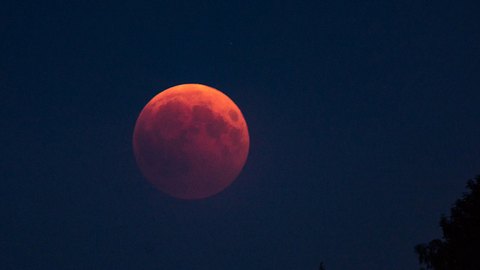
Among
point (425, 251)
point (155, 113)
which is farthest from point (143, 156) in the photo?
point (425, 251)

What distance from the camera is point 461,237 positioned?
25.7 meters

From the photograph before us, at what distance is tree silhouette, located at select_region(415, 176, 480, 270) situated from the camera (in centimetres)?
2498

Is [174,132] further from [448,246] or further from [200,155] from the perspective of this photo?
[448,246]

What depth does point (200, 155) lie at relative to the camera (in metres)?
42.1

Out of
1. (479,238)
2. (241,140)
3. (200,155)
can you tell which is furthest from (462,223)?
(241,140)

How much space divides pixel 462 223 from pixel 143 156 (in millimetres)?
24821

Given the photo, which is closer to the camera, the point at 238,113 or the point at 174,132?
the point at 174,132

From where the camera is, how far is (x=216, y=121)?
143 feet

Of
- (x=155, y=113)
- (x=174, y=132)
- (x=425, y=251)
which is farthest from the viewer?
(x=155, y=113)

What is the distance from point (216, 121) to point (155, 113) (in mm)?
4927

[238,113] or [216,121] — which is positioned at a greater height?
[238,113]

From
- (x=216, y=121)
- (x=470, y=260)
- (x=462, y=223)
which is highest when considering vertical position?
(x=216, y=121)

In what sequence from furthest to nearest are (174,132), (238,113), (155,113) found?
(238,113)
(155,113)
(174,132)

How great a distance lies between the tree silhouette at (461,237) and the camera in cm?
2498
